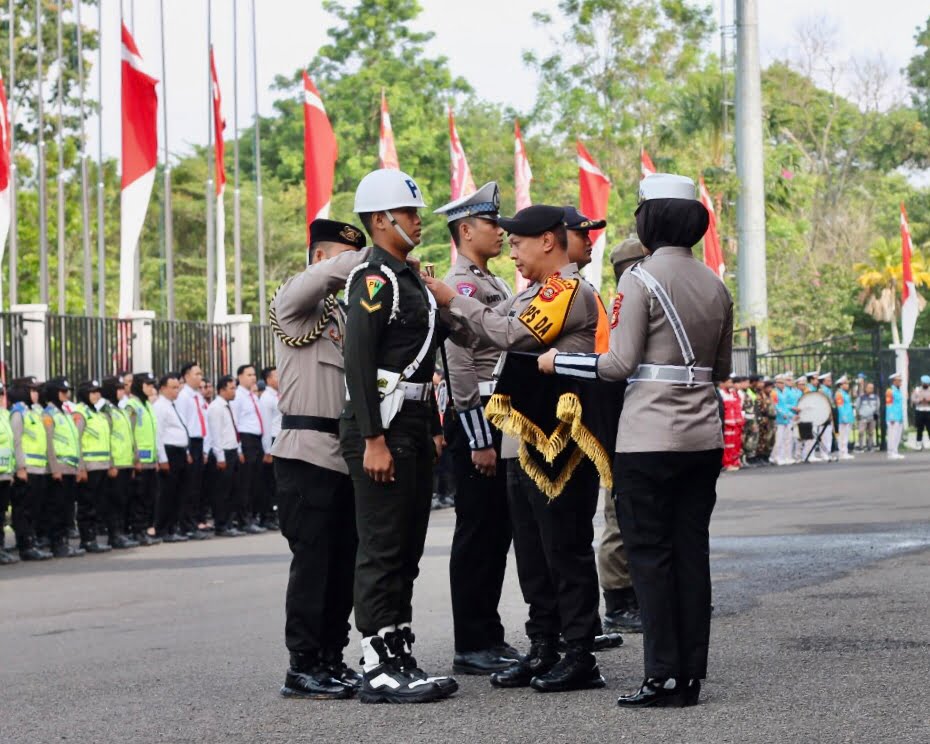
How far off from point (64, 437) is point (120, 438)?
0.96 metres

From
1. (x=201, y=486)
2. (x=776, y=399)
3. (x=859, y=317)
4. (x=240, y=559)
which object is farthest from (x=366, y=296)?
(x=859, y=317)

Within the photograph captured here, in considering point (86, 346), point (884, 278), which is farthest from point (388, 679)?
point (884, 278)

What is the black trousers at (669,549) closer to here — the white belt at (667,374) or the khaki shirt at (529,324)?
A: the white belt at (667,374)

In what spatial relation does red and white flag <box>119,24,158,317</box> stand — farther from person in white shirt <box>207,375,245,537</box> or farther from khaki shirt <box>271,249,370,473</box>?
khaki shirt <box>271,249,370,473</box>

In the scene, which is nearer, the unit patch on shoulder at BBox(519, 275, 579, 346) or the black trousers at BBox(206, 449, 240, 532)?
the unit patch on shoulder at BBox(519, 275, 579, 346)

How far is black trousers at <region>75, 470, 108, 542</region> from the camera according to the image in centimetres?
1742

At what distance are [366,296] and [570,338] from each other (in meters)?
0.89

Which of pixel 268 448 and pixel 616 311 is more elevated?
pixel 616 311

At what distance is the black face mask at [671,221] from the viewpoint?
667cm

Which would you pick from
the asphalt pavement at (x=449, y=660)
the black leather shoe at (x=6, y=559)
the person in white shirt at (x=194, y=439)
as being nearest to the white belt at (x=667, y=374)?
the asphalt pavement at (x=449, y=660)

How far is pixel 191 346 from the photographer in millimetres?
24469

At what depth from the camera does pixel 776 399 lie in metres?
34.5

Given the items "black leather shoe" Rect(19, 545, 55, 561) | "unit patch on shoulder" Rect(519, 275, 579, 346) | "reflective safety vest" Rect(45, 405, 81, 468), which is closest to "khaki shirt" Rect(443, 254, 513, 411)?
"unit patch on shoulder" Rect(519, 275, 579, 346)

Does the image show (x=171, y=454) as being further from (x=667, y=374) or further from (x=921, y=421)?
(x=921, y=421)
